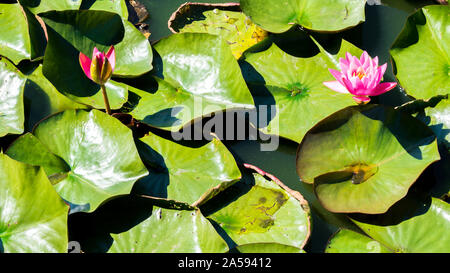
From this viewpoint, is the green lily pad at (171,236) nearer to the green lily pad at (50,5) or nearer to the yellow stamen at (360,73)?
the yellow stamen at (360,73)

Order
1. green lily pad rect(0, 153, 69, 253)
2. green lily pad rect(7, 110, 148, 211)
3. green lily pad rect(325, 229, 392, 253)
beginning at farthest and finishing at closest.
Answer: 1. green lily pad rect(7, 110, 148, 211)
2. green lily pad rect(325, 229, 392, 253)
3. green lily pad rect(0, 153, 69, 253)

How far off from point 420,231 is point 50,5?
257 cm

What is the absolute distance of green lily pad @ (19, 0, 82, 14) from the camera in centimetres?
304

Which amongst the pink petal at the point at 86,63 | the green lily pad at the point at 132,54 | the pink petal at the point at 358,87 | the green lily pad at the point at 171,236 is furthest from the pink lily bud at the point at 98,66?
the pink petal at the point at 358,87

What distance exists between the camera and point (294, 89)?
2.72 m

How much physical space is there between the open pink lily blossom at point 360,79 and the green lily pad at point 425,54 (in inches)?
11.0

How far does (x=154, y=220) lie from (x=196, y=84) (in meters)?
0.86

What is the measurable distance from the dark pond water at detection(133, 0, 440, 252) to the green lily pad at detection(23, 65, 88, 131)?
2.60 feet

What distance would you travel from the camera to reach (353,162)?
2373mm

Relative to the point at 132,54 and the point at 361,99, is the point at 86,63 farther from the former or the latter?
the point at 361,99

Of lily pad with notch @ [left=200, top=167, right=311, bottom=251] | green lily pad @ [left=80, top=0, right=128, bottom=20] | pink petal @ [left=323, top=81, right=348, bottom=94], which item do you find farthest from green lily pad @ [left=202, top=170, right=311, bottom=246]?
green lily pad @ [left=80, top=0, right=128, bottom=20]

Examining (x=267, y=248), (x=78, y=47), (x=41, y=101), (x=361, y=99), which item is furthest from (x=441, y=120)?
(x=41, y=101)

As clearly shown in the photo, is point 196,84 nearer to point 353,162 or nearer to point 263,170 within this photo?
point 263,170

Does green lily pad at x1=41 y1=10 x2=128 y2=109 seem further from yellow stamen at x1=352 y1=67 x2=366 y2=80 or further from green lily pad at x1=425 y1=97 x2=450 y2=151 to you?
green lily pad at x1=425 y1=97 x2=450 y2=151
